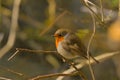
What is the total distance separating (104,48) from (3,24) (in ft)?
4.56

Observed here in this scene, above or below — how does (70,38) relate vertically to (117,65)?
above

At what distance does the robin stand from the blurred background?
3.26 ft

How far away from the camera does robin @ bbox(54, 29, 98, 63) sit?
3.67 m

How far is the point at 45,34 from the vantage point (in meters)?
6.13

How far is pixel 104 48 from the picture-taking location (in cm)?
553

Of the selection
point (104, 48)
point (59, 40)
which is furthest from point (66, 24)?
point (59, 40)

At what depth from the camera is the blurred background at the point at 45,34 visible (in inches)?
207

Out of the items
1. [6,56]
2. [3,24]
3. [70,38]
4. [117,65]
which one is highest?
[3,24]

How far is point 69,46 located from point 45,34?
242 centimetres

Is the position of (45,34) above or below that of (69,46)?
above

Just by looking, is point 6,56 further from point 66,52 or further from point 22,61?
point 66,52

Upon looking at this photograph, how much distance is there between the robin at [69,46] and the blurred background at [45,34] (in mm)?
994

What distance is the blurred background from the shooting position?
17.2 ft

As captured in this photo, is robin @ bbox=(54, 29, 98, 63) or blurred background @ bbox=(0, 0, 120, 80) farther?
blurred background @ bbox=(0, 0, 120, 80)
